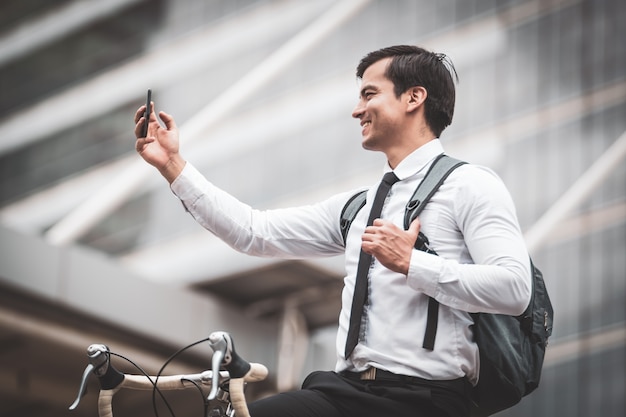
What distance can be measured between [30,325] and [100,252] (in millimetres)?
1399

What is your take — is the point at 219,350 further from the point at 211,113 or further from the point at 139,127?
the point at 211,113

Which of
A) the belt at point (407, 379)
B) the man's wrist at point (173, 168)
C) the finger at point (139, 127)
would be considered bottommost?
the belt at point (407, 379)

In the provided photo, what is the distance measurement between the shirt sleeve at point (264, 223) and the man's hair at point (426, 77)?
349 millimetres

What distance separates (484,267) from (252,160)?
9135mm

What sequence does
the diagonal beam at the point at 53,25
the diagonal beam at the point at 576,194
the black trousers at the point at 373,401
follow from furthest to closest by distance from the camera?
the diagonal beam at the point at 576,194
the diagonal beam at the point at 53,25
the black trousers at the point at 373,401

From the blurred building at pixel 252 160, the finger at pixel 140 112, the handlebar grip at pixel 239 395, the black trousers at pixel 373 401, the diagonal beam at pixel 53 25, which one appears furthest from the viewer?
the diagonal beam at pixel 53 25

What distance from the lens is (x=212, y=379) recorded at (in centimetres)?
256

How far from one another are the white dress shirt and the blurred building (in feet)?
21.4

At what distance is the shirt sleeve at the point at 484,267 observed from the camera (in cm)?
285

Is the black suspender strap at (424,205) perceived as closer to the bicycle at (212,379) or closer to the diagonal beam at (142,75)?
the bicycle at (212,379)

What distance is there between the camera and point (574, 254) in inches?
599

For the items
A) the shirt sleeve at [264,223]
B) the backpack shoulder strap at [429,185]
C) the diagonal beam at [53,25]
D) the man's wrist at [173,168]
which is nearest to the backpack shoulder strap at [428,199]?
the backpack shoulder strap at [429,185]

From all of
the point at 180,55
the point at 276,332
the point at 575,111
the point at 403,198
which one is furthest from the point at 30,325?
the point at 575,111

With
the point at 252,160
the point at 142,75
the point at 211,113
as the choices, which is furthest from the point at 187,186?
the point at 142,75
